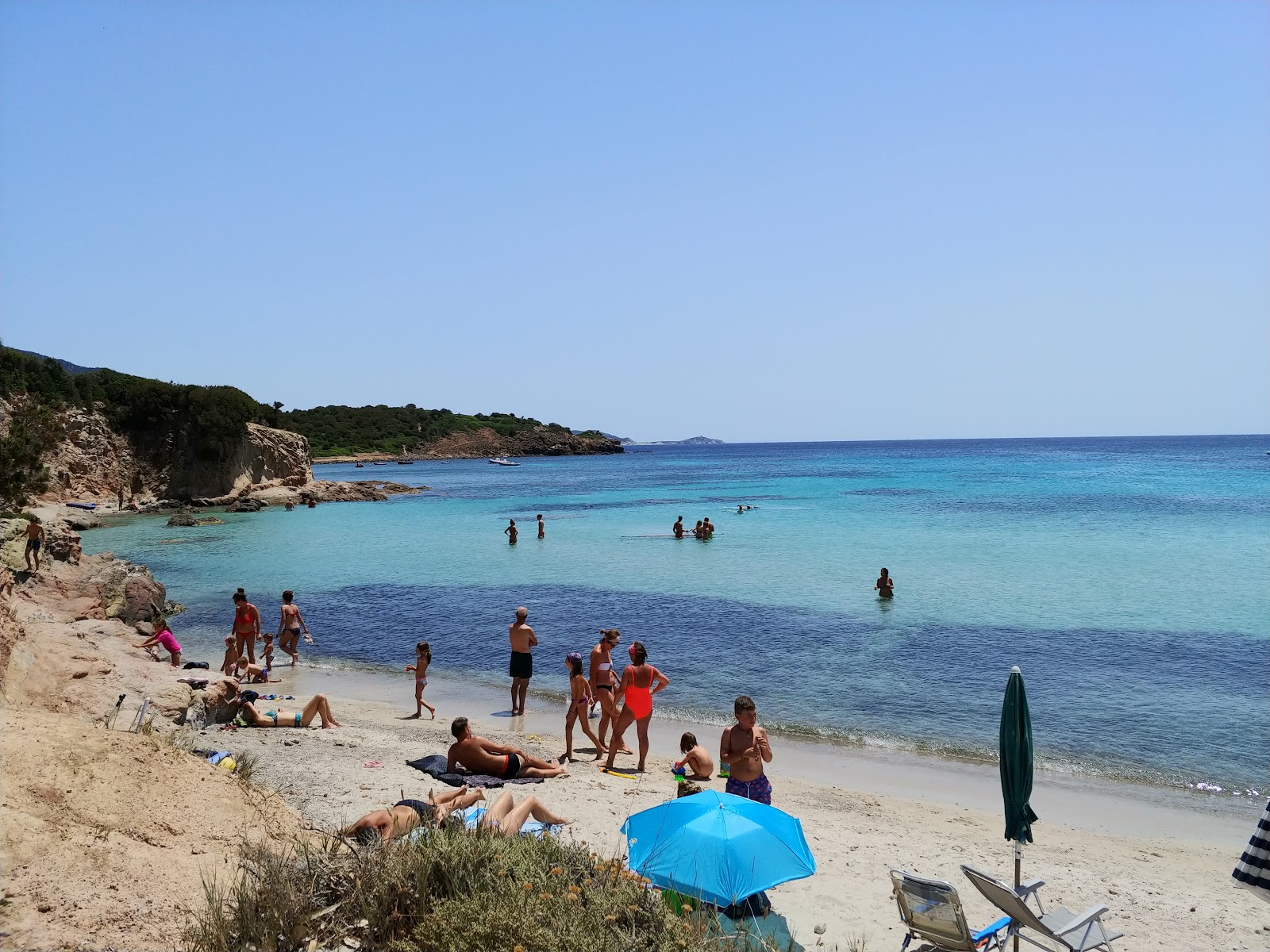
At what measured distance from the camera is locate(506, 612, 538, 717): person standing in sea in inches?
500

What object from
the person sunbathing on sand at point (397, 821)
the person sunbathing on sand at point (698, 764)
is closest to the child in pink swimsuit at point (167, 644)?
the person sunbathing on sand at point (397, 821)

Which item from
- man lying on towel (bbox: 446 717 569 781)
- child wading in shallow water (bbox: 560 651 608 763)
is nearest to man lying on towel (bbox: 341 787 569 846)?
man lying on towel (bbox: 446 717 569 781)

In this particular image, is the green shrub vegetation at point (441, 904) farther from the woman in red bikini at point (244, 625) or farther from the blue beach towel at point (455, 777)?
the woman in red bikini at point (244, 625)

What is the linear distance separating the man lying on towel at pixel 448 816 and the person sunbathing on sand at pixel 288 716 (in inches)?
175

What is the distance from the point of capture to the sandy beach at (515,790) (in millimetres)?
4977

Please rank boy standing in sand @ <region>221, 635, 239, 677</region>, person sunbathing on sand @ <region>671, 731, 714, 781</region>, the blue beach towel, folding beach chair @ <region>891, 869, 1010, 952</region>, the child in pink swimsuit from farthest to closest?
boy standing in sand @ <region>221, 635, 239, 677</region> → the child in pink swimsuit → person sunbathing on sand @ <region>671, 731, 714, 781</region> → the blue beach towel → folding beach chair @ <region>891, 869, 1010, 952</region>

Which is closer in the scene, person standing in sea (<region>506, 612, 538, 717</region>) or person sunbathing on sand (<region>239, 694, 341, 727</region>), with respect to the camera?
person sunbathing on sand (<region>239, 694, 341, 727</region>)

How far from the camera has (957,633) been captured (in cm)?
1758

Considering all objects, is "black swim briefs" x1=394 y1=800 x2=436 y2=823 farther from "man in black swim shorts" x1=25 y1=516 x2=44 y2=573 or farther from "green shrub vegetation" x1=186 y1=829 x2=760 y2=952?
"man in black swim shorts" x1=25 y1=516 x2=44 y2=573

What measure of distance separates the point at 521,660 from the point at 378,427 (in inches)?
4969

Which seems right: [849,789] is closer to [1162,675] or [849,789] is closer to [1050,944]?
[1050,944]

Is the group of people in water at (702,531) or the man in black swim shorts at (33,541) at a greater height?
the man in black swim shorts at (33,541)

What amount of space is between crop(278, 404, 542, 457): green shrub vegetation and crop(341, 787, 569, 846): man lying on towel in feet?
365

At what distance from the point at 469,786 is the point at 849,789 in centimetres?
454
